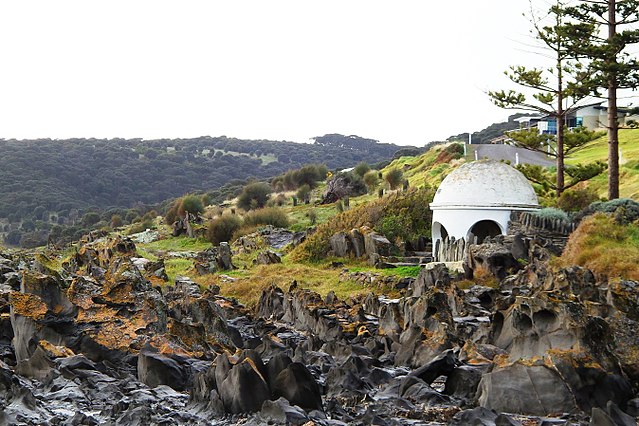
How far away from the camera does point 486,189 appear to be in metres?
27.5

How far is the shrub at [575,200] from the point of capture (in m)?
28.3

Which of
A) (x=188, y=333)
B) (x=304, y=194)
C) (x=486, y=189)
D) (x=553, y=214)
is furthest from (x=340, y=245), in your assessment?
(x=304, y=194)

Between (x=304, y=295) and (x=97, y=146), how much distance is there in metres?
124

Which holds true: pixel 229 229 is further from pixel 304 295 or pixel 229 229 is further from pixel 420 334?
pixel 420 334

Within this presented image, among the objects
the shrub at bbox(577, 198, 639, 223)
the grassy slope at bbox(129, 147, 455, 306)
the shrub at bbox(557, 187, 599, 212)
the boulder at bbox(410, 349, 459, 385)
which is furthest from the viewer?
the shrub at bbox(557, 187, 599, 212)

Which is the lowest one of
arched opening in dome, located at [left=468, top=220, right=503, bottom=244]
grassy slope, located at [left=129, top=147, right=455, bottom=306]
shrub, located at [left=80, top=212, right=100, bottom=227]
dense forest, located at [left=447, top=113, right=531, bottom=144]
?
shrub, located at [left=80, top=212, right=100, bottom=227]

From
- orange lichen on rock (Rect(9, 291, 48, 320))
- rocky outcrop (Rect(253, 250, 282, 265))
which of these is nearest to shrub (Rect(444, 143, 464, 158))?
rocky outcrop (Rect(253, 250, 282, 265))

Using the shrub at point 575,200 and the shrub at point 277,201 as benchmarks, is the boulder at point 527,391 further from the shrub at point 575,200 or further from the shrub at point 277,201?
the shrub at point 277,201

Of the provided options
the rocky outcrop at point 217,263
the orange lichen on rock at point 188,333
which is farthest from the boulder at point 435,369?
the rocky outcrop at point 217,263

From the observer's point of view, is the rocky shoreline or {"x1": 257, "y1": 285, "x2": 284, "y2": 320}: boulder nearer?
the rocky shoreline

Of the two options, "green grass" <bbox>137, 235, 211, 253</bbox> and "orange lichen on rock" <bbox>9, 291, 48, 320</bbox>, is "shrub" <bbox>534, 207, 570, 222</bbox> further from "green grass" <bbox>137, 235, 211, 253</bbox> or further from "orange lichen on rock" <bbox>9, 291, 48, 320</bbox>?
"green grass" <bbox>137, 235, 211, 253</bbox>

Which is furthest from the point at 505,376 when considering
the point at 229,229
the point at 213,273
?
the point at 229,229

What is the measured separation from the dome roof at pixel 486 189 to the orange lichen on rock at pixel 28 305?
59.7 feet

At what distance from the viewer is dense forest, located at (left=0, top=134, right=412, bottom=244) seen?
92.9 metres
